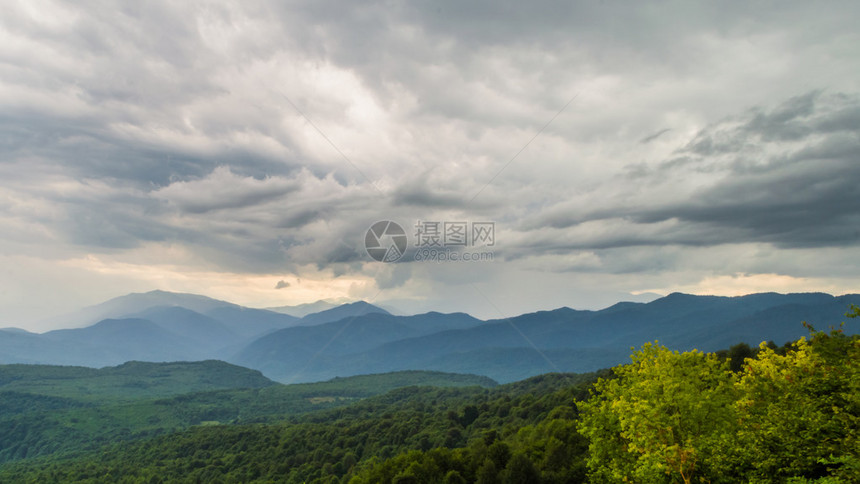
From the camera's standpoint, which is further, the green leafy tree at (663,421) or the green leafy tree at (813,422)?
the green leafy tree at (663,421)

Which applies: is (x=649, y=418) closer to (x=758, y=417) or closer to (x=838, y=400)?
(x=758, y=417)

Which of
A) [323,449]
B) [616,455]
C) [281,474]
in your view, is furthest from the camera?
[323,449]

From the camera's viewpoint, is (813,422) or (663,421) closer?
(813,422)

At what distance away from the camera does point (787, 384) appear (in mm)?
33906

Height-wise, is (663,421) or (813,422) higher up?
(813,422)

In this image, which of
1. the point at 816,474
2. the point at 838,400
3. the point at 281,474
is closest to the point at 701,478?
the point at 816,474

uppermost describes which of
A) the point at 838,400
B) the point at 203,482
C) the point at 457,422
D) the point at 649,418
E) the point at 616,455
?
the point at 838,400

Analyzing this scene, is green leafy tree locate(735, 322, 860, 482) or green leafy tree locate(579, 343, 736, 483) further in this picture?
green leafy tree locate(579, 343, 736, 483)

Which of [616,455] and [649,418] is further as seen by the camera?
[616,455]

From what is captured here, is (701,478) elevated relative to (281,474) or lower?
elevated

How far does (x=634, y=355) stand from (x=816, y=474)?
20872 millimetres

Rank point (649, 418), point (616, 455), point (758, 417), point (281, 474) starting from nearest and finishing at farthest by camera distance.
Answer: point (758, 417), point (649, 418), point (616, 455), point (281, 474)

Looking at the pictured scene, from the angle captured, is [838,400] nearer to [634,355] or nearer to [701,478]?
[701,478]

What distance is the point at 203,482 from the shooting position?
162 meters
